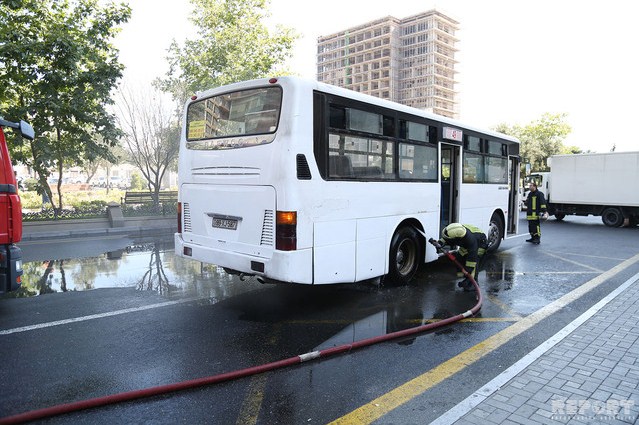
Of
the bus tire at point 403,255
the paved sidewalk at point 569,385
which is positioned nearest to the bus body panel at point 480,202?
the bus tire at point 403,255

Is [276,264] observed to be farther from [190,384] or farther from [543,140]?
[543,140]

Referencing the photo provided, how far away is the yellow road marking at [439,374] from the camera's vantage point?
311cm

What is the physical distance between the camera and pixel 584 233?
14.8 m

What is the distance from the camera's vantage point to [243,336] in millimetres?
4648


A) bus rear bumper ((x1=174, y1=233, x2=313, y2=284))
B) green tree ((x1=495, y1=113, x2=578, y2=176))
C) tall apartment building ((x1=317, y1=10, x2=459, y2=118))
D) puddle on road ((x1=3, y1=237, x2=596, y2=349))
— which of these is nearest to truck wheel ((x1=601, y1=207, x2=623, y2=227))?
puddle on road ((x1=3, y1=237, x2=596, y2=349))

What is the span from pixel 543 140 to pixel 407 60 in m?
89.0

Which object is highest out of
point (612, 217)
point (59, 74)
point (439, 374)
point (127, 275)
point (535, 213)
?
point (59, 74)

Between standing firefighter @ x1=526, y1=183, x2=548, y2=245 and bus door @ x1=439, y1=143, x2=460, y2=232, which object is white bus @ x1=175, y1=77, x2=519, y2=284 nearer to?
bus door @ x1=439, y1=143, x2=460, y2=232

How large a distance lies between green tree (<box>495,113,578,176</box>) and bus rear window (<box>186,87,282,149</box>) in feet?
137

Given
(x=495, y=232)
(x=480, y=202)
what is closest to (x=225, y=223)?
(x=480, y=202)

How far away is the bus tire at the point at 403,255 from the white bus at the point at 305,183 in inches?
0.7

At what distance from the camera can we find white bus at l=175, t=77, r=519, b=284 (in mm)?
4949

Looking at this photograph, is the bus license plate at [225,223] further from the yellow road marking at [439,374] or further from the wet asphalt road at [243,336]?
the yellow road marking at [439,374]

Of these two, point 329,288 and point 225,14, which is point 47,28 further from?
point 329,288
